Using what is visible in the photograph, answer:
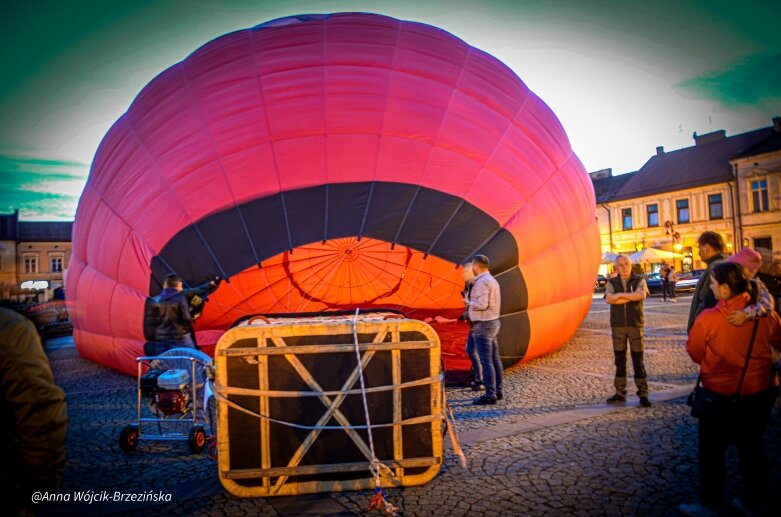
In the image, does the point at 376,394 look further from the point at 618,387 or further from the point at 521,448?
the point at 618,387

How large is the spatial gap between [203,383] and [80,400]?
2.06m

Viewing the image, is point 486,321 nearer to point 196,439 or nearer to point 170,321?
point 196,439

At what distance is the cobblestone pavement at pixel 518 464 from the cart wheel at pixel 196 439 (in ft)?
0.27

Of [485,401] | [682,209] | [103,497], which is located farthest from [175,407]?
[682,209]

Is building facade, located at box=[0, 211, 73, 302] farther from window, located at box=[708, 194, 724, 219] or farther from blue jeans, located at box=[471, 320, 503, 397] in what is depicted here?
blue jeans, located at box=[471, 320, 503, 397]

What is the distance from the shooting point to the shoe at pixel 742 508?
261cm

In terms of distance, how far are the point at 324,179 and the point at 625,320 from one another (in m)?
3.26

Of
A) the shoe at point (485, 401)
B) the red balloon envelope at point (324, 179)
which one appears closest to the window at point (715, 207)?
the red balloon envelope at point (324, 179)

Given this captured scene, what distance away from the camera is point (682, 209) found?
107 ft

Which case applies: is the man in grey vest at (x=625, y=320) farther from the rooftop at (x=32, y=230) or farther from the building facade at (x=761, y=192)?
the rooftop at (x=32, y=230)

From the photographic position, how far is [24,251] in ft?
165

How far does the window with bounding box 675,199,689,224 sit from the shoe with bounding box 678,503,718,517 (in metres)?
33.8

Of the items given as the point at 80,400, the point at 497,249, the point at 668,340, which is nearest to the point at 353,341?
the point at 497,249

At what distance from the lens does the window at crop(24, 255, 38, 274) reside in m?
49.9
